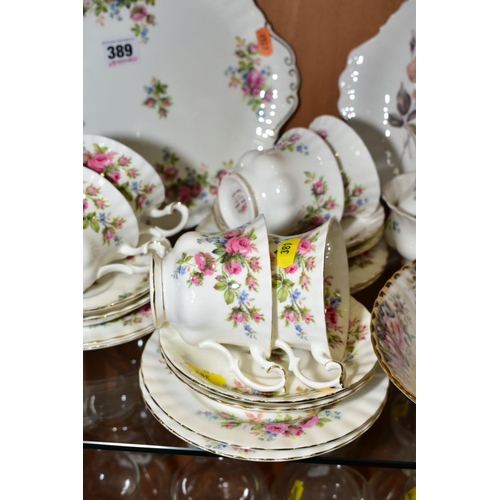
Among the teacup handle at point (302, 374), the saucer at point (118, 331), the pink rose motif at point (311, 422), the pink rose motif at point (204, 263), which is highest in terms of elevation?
the pink rose motif at point (204, 263)

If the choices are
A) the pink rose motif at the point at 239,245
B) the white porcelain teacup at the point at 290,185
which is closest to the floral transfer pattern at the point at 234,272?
the pink rose motif at the point at 239,245

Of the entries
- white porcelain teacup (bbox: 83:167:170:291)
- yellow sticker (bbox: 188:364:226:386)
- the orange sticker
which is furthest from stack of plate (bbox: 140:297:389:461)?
the orange sticker

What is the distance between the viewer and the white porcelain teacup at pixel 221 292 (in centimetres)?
48

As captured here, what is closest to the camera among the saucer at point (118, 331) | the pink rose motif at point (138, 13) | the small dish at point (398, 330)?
the small dish at point (398, 330)

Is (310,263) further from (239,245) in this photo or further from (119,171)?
(119,171)

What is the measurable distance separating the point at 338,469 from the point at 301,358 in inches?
Result: 4.2

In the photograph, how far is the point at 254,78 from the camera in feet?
2.31

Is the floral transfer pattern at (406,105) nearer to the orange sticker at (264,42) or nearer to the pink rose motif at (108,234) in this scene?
the orange sticker at (264,42)

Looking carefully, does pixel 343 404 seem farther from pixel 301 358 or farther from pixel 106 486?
pixel 106 486

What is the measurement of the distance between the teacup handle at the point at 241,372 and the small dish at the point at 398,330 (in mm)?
80

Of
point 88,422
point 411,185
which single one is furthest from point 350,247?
point 88,422

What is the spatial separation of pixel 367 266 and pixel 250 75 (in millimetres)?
265

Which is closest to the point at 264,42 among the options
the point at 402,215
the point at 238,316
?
the point at 402,215

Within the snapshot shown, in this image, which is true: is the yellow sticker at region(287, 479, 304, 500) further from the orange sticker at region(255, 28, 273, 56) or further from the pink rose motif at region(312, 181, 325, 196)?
the orange sticker at region(255, 28, 273, 56)
